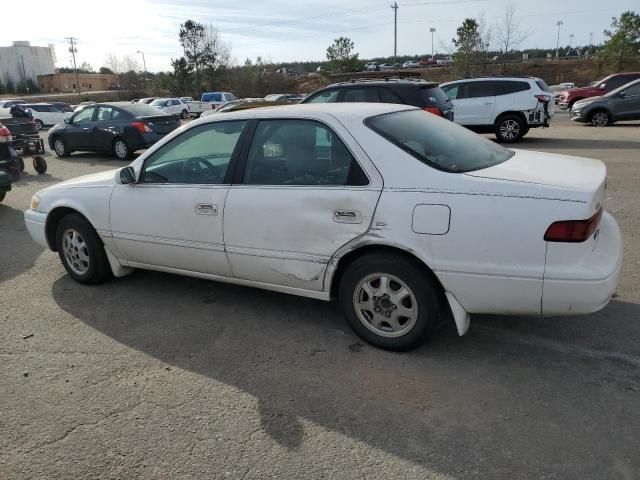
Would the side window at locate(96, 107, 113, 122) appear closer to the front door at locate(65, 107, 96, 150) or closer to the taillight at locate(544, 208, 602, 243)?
the front door at locate(65, 107, 96, 150)

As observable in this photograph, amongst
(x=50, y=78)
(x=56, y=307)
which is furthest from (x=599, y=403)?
(x=50, y=78)

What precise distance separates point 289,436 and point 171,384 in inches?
36.7

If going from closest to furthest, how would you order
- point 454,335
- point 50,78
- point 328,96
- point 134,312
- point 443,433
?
point 443,433 → point 454,335 → point 134,312 → point 328,96 → point 50,78

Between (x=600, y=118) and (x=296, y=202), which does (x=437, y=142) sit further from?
(x=600, y=118)

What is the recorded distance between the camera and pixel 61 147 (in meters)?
15.5

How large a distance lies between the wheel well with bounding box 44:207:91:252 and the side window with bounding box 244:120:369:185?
6.78 feet

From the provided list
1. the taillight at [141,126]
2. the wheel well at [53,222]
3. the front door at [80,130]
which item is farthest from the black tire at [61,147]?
the wheel well at [53,222]

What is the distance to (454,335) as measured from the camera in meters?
3.75

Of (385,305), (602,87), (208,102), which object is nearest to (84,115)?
(385,305)

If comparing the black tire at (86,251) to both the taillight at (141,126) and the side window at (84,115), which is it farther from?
the side window at (84,115)

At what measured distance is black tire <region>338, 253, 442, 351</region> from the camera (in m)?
3.27

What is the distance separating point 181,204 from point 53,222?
175 centimetres

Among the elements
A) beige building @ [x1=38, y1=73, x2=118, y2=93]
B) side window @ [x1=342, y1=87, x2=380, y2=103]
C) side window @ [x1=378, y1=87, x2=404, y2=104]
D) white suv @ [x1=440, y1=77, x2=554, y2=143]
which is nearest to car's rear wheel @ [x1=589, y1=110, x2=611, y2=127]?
white suv @ [x1=440, y1=77, x2=554, y2=143]

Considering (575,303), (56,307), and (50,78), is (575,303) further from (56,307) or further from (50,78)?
(50,78)
